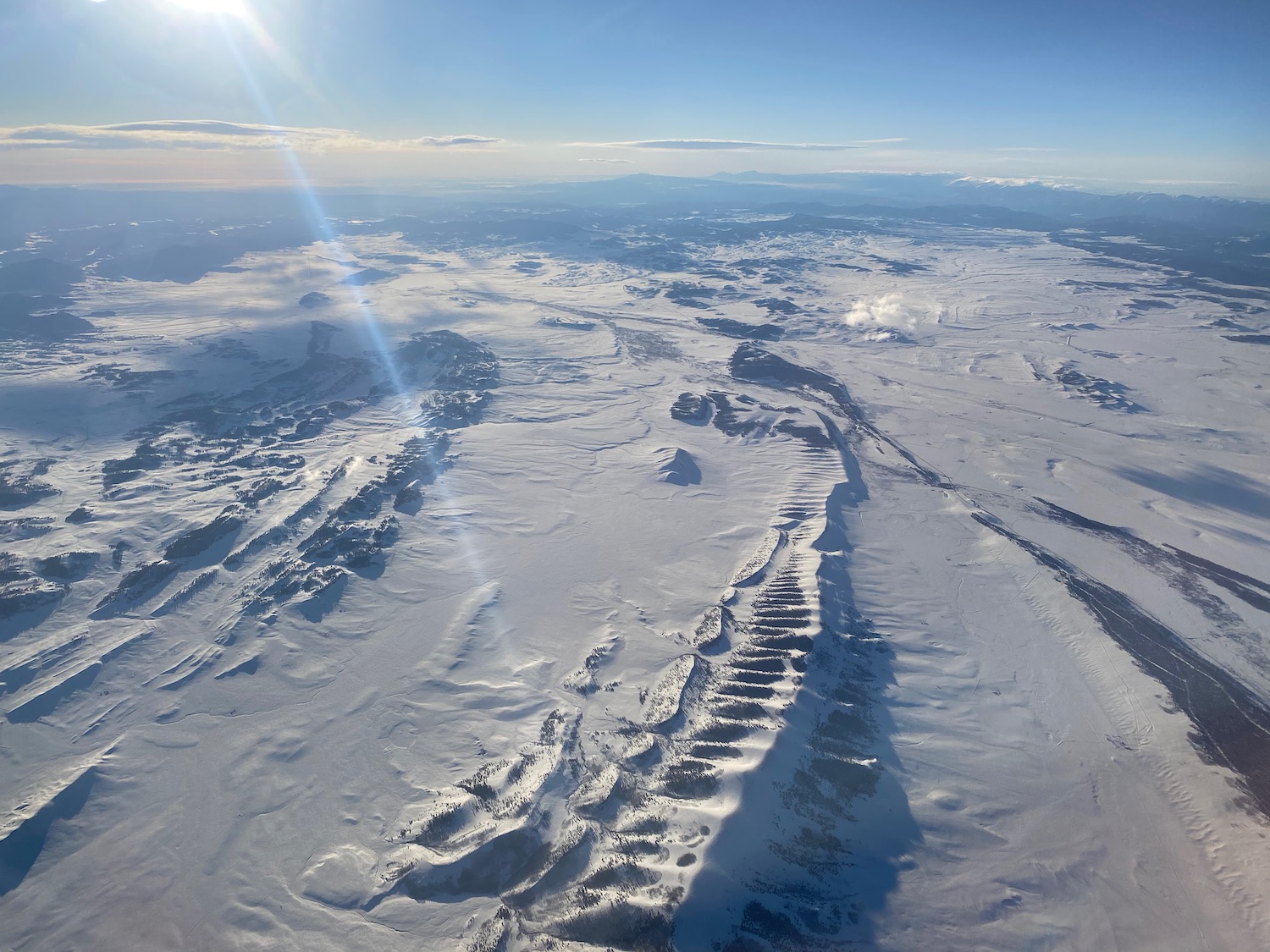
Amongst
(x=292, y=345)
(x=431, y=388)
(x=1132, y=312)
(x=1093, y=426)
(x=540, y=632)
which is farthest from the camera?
(x=1132, y=312)

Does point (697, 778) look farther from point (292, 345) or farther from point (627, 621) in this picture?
point (292, 345)

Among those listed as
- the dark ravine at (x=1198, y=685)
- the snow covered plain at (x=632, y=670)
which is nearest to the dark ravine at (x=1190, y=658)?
the dark ravine at (x=1198, y=685)

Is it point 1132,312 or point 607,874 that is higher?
point 607,874

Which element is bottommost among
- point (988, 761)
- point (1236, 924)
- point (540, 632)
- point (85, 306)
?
point (85, 306)

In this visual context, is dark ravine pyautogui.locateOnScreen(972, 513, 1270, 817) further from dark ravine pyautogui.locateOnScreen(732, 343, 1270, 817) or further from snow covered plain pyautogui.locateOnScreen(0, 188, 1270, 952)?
snow covered plain pyautogui.locateOnScreen(0, 188, 1270, 952)

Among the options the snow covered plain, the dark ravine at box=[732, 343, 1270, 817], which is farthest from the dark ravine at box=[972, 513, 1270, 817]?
the snow covered plain

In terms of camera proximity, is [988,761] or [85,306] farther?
[85,306]

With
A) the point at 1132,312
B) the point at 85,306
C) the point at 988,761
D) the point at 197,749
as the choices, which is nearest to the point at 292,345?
the point at 85,306

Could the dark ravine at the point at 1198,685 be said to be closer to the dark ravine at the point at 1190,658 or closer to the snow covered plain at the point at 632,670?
the dark ravine at the point at 1190,658
